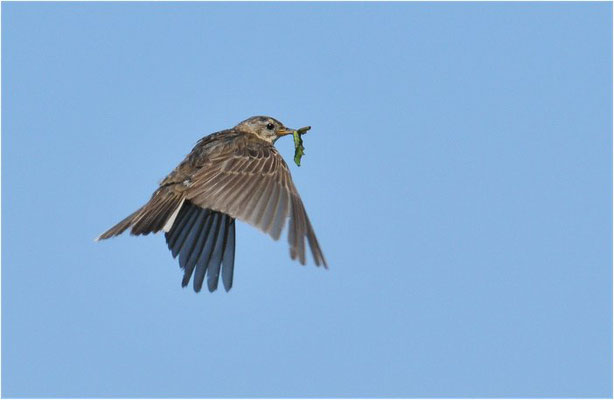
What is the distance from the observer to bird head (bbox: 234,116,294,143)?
15.3m

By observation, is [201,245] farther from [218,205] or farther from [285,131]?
[285,131]

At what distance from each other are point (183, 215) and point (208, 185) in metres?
1.23

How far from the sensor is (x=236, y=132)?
15.0m

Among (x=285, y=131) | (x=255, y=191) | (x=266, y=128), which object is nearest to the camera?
(x=255, y=191)

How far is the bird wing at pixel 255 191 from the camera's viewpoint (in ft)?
36.7

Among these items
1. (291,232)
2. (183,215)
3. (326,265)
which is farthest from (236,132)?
(326,265)

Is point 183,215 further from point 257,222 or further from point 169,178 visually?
point 257,222

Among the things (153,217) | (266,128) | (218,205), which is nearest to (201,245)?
(153,217)

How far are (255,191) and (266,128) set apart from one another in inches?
124

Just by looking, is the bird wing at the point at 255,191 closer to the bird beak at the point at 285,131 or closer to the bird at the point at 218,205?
the bird at the point at 218,205

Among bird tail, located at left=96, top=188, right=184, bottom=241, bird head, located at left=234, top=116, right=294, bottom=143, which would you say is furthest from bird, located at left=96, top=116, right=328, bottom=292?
bird head, located at left=234, top=116, right=294, bottom=143

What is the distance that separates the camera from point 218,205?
12.1 m

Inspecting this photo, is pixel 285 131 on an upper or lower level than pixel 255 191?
upper

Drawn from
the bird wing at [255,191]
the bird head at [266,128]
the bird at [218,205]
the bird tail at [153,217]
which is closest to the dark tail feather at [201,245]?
the bird at [218,205]
